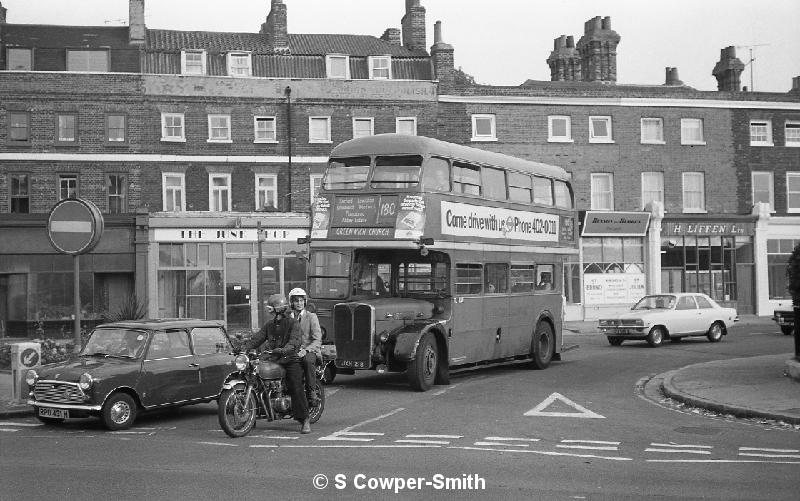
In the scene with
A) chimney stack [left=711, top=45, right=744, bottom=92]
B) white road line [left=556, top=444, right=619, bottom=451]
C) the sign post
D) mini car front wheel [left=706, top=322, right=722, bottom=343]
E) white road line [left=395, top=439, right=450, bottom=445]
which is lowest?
white road line [left=556, top=444, right=619, bottom=451]

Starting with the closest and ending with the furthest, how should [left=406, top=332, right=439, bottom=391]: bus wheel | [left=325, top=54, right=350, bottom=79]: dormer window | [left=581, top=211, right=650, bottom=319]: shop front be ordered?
[left=406, top=332, right=439, bottom=391]: bus wheel
[left=325, top=54, right=350, bottom=79]: dormer window
[left=581, top=211, right=650, bottom=319]: shop front

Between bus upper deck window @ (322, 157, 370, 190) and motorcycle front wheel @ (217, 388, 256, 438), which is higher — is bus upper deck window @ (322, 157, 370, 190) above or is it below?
above

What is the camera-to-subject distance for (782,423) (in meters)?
13.3

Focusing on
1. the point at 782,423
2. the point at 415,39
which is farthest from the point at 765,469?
the point at 415,39

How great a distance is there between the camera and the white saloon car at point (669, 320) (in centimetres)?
2834

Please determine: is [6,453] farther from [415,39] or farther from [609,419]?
[415,39]

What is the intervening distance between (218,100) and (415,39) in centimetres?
951

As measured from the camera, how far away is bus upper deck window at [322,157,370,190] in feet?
59.3

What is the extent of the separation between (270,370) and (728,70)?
41.7 m

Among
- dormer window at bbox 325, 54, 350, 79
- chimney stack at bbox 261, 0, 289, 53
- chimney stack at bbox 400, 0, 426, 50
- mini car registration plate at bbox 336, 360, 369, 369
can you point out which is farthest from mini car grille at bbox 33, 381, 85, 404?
chimney stack at bbox 400, 0, 426, 50

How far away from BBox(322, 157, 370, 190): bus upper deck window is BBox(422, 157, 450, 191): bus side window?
1182 mm

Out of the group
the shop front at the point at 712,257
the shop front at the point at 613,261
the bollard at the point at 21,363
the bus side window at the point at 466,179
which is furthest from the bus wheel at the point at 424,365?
the shop front at the point at 712,257

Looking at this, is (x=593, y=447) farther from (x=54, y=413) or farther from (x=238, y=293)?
(x=238, y=293)

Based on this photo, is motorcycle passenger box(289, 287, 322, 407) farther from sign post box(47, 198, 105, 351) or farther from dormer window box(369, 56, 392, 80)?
dormer window box(369, 56, 392, 80)
